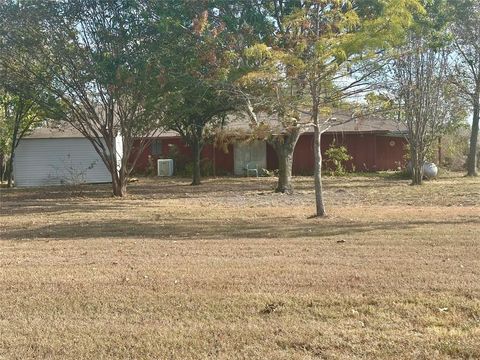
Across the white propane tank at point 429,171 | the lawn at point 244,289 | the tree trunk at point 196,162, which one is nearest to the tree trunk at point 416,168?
the white propane tank at point 429,171

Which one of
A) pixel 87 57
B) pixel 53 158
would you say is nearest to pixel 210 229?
pixel 87 57

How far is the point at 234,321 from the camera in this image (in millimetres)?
5172

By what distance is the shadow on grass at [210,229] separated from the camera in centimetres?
1094

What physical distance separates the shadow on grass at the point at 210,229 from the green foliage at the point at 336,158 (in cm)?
2133

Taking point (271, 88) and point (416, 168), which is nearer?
point (271, 88)

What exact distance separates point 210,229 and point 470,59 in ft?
Answer: 83.7

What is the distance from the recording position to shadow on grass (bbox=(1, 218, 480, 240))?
10.9 meters

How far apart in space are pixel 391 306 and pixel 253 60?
31.2ft

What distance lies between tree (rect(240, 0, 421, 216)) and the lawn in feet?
9.40

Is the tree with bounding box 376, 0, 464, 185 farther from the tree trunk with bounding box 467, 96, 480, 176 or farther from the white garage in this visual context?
the white garage

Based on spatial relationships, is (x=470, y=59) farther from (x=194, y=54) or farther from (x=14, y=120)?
(x=14, y=120)

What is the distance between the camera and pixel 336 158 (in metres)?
34.3

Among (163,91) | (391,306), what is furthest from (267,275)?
(163,91)

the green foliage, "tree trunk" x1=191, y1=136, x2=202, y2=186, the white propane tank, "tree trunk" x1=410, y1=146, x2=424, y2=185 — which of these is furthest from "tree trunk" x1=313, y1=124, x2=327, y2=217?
the green foliage
